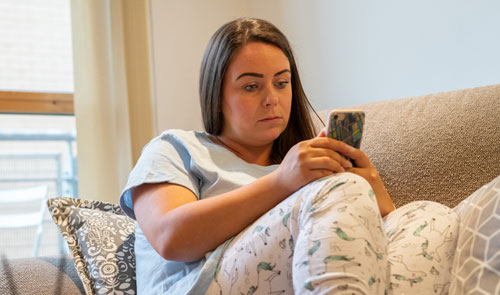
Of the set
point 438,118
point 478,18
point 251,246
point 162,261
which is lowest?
point 162,261

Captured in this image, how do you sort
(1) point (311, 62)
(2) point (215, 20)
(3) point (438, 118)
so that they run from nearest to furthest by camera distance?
(3) point (438, 118) < (1) point (311, 62) < (2) point (215, 20)

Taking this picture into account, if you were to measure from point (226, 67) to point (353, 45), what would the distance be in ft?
3.28

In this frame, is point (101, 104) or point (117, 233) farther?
point (101, 104)

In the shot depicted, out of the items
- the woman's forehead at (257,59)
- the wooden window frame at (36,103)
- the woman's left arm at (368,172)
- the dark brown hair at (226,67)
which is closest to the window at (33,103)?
the wooden window frame at (36,103)

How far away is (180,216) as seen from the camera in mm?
926

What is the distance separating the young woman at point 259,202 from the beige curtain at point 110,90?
1259 millimetres

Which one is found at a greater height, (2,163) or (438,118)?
(438,118)

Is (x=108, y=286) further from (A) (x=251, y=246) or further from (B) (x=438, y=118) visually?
(B) (x=438, y=118)

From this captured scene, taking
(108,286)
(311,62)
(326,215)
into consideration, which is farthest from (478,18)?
(108,286)

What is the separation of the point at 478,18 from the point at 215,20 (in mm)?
1530

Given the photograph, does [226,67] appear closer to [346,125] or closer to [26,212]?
[346,125]

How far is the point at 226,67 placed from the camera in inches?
47.2

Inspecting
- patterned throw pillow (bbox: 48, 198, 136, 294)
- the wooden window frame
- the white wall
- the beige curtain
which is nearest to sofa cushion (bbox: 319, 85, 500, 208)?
the white wall

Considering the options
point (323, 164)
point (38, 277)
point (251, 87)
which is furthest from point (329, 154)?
point (38, 277)
